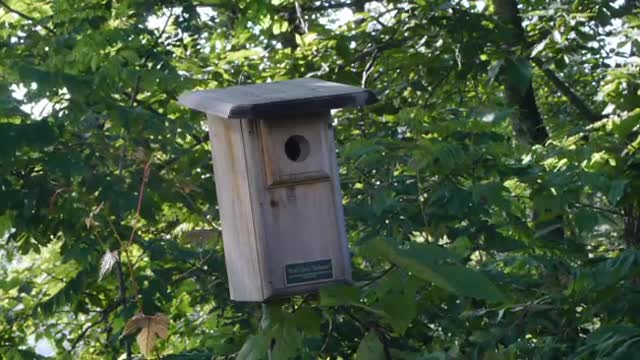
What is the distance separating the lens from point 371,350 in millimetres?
2316

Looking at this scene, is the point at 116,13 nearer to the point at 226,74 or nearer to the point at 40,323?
the point at 226,74

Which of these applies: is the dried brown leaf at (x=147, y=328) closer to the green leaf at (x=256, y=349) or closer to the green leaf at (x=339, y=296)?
the green leaf at (x=256, y=349)

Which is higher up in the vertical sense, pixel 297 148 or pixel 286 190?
pixel 297 148

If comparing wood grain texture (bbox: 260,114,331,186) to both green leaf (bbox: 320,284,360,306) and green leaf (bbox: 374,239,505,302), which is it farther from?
green leaf (bbox: 374,239,505,302)

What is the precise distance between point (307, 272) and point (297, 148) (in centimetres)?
34

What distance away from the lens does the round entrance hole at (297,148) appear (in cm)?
290

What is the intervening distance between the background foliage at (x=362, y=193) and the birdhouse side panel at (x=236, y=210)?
0.11m

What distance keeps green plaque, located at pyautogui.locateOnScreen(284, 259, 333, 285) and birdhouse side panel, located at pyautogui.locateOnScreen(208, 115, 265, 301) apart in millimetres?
75

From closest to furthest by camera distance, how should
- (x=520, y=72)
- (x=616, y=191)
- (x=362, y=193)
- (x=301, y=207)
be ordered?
(x=301, y=207), (x=616, y=191), (x=362, y=193), (x=520, y=72)

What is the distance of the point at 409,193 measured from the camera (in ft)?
13.3

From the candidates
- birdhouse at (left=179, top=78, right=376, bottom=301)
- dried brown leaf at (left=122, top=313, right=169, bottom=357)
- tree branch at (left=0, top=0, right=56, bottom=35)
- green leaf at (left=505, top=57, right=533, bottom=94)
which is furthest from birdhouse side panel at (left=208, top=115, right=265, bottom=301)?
green leaf at (left=505, top=57, right=533, bottom=94)

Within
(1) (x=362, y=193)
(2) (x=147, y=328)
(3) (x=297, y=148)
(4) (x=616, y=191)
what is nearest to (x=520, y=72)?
(1) (x=362, y=193)

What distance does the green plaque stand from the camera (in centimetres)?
281

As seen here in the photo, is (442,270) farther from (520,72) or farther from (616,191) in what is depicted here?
(520,72)
